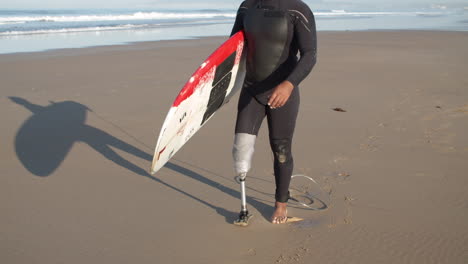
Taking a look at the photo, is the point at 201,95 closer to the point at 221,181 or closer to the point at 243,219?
the point at 243,219

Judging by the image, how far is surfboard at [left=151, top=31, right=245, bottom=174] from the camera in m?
2.69

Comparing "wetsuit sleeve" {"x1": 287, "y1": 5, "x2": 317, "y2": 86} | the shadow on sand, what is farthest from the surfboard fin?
"wetsuit sleeve" {"x1": 287, "y1": 5, "x2": 317, "y2": 86}

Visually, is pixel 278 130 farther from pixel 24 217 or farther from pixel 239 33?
pixel 24 217

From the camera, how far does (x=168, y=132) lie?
2.70m

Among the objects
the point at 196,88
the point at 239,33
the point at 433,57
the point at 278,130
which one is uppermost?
the point at 239,33

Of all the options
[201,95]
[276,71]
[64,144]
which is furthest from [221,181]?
[64,144]

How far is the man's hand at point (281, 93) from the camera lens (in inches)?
111

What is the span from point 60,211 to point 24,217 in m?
0.25

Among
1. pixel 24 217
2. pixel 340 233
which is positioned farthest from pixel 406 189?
pixel 24 217

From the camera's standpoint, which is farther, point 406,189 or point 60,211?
point 406,189

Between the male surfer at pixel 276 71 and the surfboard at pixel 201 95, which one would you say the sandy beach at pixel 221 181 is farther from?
the surfboard at pixel 201 95

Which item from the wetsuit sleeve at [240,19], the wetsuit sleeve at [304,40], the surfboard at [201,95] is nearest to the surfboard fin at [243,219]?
the surfboard at [201,95]

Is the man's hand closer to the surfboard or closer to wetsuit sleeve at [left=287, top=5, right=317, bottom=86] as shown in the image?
wetsuit sleeve at [left=287, top=5, right=317, bottom=86]

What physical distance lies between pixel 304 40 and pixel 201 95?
759 millimetres
